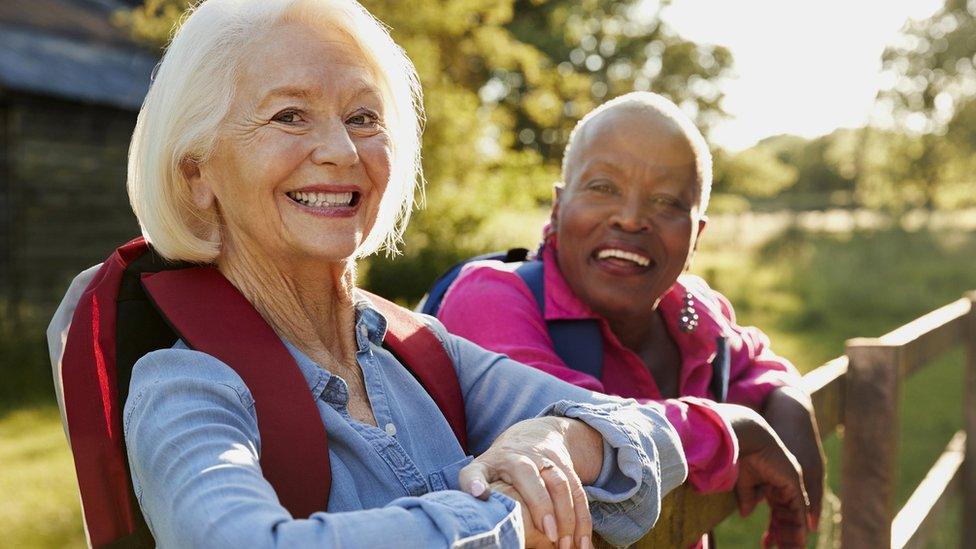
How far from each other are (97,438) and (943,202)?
1597 inches

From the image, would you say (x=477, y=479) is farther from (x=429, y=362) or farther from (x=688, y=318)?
(x=688, y=318)

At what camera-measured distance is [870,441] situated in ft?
9.14

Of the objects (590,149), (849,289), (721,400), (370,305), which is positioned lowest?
(849,289)

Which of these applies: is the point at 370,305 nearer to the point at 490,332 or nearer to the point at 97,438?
the point at 490,332

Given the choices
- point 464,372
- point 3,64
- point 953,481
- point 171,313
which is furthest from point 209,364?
point 3,64

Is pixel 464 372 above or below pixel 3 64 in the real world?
above

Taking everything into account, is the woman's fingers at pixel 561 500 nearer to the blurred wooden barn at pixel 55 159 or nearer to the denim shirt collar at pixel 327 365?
the denim shirt collar at pixel 327 365

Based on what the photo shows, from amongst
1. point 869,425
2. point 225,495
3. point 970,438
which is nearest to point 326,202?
point 225,495

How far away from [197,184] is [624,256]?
3.08 ft

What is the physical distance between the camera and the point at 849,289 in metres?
16.9

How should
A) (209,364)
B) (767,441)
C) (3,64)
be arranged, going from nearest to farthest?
(209,364) < (767,441) < (3,64)

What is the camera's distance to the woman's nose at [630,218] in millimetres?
2029

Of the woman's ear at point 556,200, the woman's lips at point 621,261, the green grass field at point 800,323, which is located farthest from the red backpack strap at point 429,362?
the green grass field at point 800,323

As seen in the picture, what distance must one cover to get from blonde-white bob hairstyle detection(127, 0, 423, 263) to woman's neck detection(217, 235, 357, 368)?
5 centimetres
